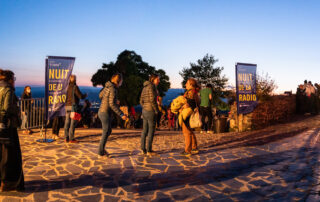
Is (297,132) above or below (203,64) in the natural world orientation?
below

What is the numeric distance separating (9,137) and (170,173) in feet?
9.34

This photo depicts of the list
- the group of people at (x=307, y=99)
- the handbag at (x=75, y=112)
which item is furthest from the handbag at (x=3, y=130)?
the group of people at (x=307, y=99)

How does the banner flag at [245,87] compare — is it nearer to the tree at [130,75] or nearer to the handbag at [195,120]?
the handbag at [195,120]

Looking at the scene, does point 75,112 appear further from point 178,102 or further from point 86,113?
point 86,113

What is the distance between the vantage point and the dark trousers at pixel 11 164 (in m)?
3.73

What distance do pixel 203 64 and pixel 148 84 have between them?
38229mm

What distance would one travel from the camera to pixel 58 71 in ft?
24.3

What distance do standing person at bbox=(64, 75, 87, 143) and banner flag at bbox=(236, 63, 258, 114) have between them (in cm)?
597

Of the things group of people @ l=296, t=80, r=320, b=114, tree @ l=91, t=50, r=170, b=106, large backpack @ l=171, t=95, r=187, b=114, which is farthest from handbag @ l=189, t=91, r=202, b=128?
tree @ l=91, t=50, r=170, b=106

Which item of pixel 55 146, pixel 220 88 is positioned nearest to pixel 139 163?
pixel 55 146

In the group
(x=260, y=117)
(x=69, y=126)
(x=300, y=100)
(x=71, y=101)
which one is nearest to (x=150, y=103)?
(x=71, y=101)

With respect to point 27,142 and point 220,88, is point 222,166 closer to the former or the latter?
point 27,142

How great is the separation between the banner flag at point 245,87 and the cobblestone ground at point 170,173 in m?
2.80

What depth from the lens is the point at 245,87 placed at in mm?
10156
